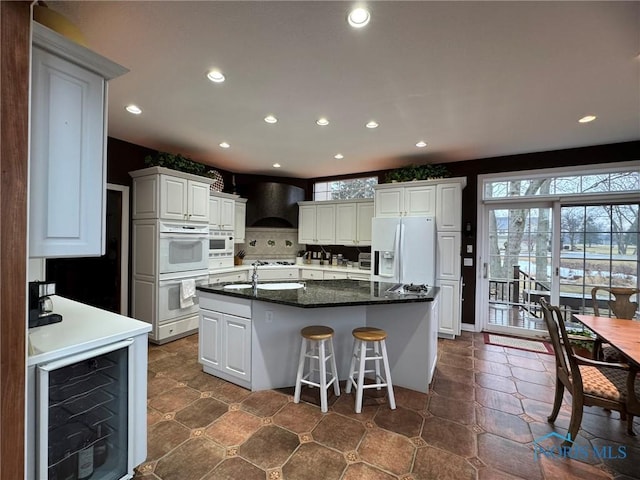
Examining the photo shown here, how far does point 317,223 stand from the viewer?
5496mm

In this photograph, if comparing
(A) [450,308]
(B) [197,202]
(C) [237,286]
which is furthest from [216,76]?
(A) [450,308]

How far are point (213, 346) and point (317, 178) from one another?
4020 millimetres

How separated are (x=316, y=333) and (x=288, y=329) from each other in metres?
0.39

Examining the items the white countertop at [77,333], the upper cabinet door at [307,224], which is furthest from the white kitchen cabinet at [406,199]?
the white countertop at [77,333]

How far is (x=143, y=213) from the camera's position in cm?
373

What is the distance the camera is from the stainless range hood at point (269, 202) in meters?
5.39

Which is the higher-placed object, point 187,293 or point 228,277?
point 228,277

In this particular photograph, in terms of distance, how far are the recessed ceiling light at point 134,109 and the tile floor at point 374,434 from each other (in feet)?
8.90

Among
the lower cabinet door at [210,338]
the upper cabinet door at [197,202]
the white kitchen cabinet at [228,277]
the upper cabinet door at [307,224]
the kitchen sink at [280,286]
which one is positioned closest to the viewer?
the lower cabinet door at [210,338]

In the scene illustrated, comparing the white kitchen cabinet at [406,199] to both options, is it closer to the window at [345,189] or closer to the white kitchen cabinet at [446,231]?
the white kitchen cabinet at [446,231]

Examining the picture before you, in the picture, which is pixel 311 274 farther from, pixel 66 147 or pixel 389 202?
pixel 66 147

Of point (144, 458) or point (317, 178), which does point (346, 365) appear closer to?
point (144, 458)

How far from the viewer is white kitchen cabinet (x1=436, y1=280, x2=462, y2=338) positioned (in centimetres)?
401

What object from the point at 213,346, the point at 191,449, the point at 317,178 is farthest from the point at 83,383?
the point at 317,178
